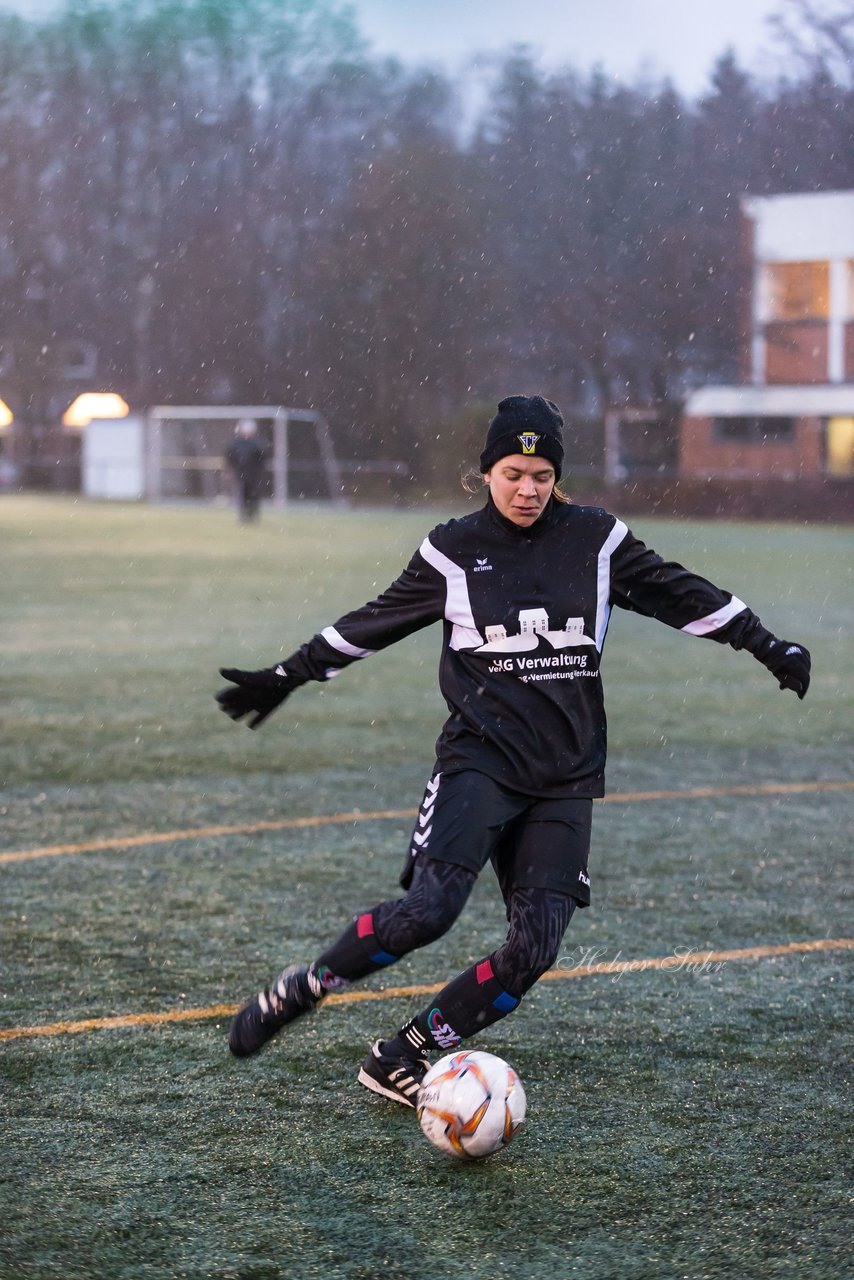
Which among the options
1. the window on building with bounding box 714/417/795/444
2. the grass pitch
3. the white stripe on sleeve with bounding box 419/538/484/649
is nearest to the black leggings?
the grass pitch

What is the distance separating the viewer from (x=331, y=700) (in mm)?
11031

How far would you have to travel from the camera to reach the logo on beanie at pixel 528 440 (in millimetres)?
3650

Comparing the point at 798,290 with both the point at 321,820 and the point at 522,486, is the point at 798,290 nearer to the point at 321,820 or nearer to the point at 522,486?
the point at 321,820

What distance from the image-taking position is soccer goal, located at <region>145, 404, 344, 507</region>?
131ft

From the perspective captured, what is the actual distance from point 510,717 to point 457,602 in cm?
29

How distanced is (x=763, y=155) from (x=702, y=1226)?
38021 mm

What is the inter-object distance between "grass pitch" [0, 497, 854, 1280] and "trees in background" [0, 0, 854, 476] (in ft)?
82.2

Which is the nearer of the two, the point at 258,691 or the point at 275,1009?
the point at 275,1009

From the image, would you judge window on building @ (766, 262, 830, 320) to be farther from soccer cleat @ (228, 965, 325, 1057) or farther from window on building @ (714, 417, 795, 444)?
soccer cleat @ (228, 965, 325, 1057)

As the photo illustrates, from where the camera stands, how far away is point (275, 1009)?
12.2ft

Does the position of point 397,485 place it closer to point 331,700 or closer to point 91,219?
point 91,219

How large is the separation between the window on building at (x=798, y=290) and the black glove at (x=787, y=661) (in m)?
37.4

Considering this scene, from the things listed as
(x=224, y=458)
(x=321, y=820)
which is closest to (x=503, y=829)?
(x=321, y=820)

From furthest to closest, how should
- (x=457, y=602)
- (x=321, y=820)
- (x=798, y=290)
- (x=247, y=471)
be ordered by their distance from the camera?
(x=798, y=290)
(x=247, y=471)
(x=321, y=820)
(x=457, y=602)
